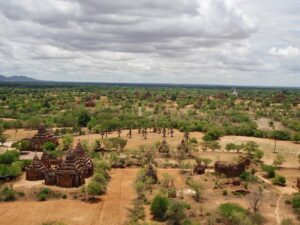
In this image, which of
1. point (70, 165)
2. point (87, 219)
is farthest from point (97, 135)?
point (87, 219)

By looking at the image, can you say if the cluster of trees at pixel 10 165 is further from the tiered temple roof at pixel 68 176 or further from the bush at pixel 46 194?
the bush at pixel 46 194

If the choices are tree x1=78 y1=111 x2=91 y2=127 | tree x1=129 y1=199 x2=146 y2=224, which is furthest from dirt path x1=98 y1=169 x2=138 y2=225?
tree x1=78 y1=111 x2=91 y2=127

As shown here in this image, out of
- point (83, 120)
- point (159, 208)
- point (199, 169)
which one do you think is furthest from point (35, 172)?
point (83, 120)

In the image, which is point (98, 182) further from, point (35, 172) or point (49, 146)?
point (49, 146)

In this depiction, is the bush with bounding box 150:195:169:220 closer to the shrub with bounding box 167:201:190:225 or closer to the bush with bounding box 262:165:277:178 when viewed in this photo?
the shrub with bounding box 167:201:190:225

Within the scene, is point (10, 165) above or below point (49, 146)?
above

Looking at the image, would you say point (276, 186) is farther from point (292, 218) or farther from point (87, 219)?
point (87, 219)

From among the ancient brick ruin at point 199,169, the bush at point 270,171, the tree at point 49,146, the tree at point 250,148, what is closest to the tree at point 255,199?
the bush at point 270,171

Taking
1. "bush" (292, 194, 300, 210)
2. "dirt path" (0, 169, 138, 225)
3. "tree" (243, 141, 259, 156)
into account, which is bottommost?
"dirt path" (0, 169, 138, 225)
